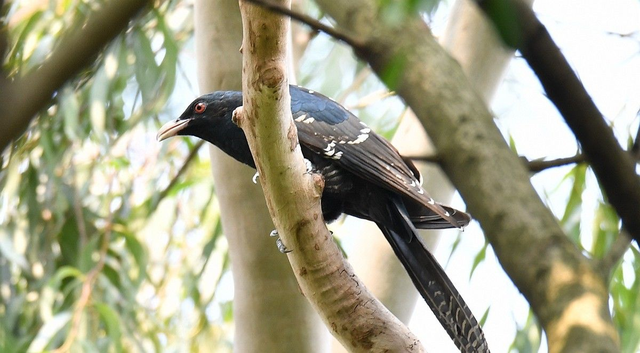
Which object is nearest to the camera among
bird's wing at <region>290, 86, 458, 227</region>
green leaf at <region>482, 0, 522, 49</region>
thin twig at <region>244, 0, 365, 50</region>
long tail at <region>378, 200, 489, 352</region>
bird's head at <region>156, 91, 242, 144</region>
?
green leaf at <region>482, 0, 522, 49</region>

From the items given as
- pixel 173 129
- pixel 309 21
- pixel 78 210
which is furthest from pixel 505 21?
pixel 78 210

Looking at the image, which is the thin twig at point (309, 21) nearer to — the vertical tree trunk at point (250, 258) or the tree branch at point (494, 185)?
the tree branch at point (494, 185)

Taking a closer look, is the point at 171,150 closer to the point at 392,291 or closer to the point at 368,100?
the point at 368,100

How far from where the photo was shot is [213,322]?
4.27m

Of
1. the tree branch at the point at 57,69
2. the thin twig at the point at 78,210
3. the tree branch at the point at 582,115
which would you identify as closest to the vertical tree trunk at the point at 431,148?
the thin twig at the point at 78,210

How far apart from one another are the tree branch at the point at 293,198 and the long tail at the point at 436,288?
10.6 inches

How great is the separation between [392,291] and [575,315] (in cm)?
147

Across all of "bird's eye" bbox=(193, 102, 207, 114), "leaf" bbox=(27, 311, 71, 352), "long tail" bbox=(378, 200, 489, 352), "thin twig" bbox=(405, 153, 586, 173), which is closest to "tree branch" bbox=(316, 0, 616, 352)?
"thin twig" bbox=(405, 153, 586, 173)

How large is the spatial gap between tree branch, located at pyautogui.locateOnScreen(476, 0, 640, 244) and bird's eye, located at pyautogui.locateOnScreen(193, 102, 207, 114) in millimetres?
1800

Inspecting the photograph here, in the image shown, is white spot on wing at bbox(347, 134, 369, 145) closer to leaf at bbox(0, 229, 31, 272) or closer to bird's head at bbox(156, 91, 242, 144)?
bird's head at bbox(156, 91, 242, 144)

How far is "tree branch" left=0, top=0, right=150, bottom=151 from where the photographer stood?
0.67 m

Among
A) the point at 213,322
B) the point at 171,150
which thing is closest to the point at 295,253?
the point at 213,322

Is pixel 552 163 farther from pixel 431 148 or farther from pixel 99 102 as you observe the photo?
pixel 99 102

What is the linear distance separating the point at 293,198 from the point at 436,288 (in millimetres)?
745
